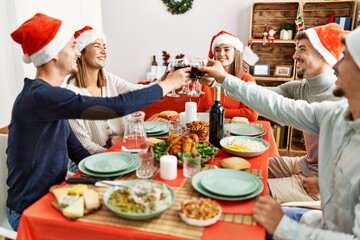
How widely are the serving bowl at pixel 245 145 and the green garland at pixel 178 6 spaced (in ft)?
10.1

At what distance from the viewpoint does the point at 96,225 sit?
1009 millimetres

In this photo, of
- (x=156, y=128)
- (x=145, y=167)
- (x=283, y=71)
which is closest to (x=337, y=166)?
(x=145, y=167)

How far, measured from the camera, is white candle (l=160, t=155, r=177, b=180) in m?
1.32

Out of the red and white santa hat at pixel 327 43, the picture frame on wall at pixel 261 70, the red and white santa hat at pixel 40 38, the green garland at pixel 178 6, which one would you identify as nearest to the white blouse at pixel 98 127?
the red and white santa hat at pixel 40 38

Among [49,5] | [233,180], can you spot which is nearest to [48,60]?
[233,180]

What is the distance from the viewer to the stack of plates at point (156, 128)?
191cm

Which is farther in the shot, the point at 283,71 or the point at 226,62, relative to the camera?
the point at 283,71

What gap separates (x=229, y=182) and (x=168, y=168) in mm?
259

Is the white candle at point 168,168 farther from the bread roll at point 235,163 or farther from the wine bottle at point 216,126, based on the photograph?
the wine bottle at point 216,126

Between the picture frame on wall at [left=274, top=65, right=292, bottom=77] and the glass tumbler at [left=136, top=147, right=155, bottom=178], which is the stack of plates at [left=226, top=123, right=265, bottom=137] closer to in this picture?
the glass tumbler at [left=136, top=147, right=155, bottom=178]

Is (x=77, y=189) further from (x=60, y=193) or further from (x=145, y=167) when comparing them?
(x=145, y=167)

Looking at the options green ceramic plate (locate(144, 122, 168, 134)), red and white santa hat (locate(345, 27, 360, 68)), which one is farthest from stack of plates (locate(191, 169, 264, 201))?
green ceramic plate (locate(144, 122, 168, 134))

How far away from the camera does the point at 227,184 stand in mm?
1239

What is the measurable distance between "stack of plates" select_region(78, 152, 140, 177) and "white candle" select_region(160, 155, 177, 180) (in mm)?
123
